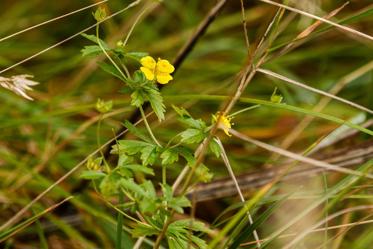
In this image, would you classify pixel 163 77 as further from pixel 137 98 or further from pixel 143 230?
pixel 143 230

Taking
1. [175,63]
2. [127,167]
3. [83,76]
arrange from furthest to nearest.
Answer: [83,76] < [175,63] < [127,167]

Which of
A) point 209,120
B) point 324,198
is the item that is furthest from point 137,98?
point 209,120

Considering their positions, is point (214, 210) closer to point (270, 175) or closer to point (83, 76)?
Answer: point (270, 175)

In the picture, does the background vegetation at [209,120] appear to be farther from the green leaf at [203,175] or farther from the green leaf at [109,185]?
the green leaf at [109,185]

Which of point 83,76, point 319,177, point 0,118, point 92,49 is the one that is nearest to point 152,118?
point 83,76

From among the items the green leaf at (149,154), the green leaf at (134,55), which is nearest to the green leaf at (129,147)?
the green leaf at (149,154)

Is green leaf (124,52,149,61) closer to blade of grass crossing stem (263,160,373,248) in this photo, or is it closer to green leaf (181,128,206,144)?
green leaf (181,128,206,144)

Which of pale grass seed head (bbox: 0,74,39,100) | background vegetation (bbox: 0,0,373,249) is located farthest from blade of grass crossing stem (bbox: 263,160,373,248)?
pale grass seed head (bbox: 0,74,39,100)
